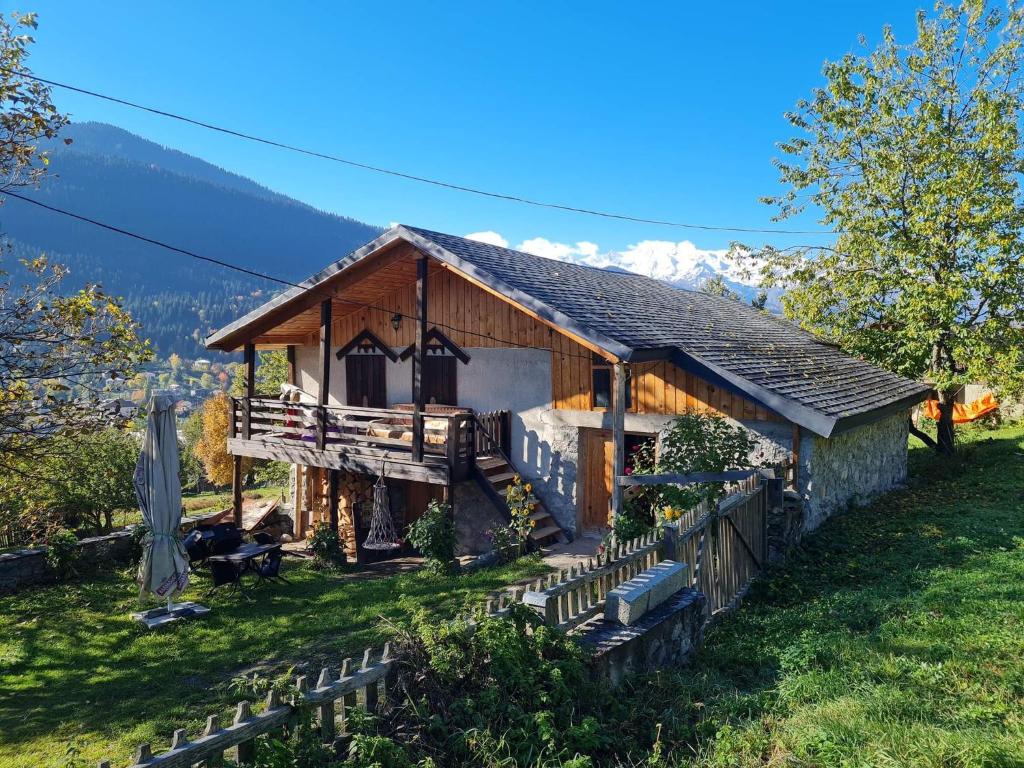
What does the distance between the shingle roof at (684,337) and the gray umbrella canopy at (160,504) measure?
469 centimetres

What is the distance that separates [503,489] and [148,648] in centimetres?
661

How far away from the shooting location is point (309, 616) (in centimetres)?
897

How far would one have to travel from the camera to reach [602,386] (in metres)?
12.2

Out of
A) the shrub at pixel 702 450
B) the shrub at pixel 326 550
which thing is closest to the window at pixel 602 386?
the shrub at pixel 702 450

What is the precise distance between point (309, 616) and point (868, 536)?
8683mm

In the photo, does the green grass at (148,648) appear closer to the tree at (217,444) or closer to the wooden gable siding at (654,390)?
the wooden gable siding at (654,390)

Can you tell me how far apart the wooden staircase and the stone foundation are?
5.71m

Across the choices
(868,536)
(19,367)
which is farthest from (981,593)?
(19,367)

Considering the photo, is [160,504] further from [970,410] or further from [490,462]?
[970,410]

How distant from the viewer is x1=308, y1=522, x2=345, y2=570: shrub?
12.3 meters

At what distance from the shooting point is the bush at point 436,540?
1078 cm

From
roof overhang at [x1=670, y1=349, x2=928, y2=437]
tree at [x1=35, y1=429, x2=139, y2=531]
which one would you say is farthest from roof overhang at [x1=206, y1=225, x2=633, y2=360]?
tree at [x1=35, y1=429, x2=139, y2=531]

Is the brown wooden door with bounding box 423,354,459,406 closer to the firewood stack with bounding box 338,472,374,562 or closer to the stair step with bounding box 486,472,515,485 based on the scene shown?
the stair step with bounding box 486,472,515,485

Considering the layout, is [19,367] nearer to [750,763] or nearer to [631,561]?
[631,561]
